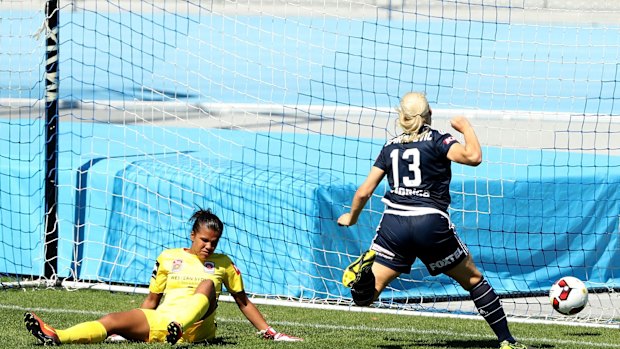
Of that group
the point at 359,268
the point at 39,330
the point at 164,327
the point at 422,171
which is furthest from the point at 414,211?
the point at 39,330

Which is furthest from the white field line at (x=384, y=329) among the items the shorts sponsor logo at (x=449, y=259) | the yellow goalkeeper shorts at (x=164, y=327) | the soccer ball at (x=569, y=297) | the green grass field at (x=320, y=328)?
the yellow goalkeeper shorts at (x=164, y=327)

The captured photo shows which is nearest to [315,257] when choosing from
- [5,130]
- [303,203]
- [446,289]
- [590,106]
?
[303,203]

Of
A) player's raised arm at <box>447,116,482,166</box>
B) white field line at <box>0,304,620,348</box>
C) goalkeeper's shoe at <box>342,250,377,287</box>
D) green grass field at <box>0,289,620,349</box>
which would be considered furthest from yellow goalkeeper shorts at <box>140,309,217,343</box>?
player's raised arm at <box>447,116,482,166</box>

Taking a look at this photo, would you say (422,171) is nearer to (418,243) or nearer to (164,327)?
(418,243)

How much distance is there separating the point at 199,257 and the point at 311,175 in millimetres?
3130

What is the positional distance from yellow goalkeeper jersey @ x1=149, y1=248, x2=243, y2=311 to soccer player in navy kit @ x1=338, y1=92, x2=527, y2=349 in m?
0.78

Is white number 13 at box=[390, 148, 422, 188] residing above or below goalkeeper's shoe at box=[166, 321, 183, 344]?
above

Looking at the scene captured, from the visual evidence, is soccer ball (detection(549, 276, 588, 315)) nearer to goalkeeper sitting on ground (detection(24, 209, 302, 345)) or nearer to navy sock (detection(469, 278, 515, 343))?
navy sock (detection(469, 278, 515, 343))

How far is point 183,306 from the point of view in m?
6.41

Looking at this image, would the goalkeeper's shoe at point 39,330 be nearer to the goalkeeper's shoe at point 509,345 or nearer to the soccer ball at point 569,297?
the goalkeeper's shoe at point 509,345

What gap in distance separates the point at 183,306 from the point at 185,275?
0.98 feet

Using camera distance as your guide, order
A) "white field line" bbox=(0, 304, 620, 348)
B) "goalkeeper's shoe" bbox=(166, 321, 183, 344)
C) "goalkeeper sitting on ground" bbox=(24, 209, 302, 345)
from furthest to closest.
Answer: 1. "white field line" bbox=(0, 304, 620, 348)
2. "goalkeeper sitting on ground" bbox=(24, 209, 302, 345)
3. "goalkeeper's shoe" bbox=(166, 321, 183, 344)

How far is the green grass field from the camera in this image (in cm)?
691

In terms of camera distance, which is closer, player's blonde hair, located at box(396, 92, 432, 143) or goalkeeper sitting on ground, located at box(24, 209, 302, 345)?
goalkeeper sitting on ground, located at box(24, 209, 302, 345)
